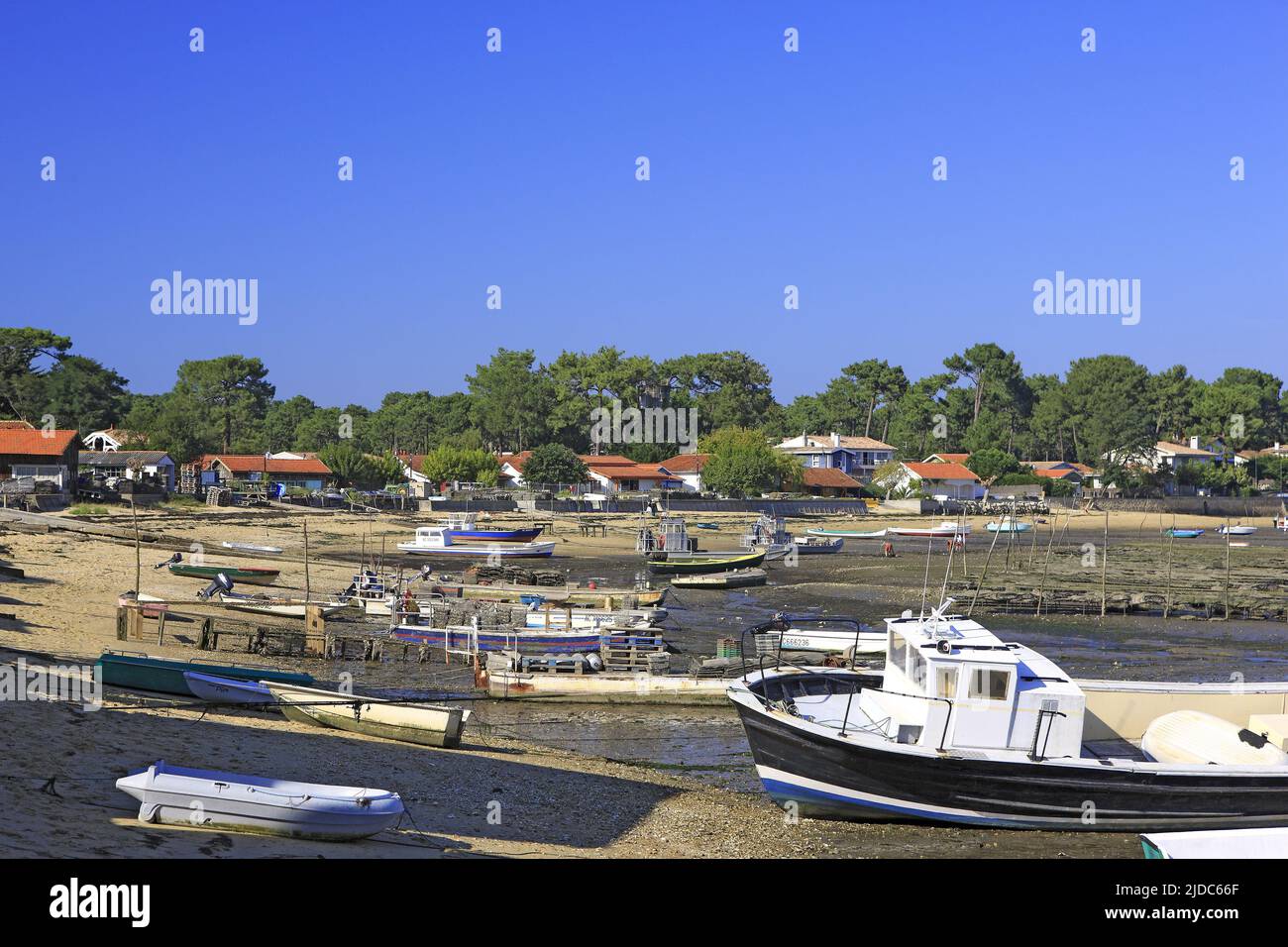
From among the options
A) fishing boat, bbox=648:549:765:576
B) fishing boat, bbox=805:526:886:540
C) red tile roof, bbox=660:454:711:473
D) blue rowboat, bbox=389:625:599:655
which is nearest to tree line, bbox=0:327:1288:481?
red tile roof, bbox=660:454:711:473

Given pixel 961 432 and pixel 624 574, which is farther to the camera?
pixel 961 432

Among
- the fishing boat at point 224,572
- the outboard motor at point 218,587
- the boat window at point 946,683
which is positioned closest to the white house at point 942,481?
the fishing boat at point 224,572

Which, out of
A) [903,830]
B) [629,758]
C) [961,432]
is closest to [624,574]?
[629,758]

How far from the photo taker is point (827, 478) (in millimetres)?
125250

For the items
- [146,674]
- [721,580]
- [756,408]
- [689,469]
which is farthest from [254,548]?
[756,408]

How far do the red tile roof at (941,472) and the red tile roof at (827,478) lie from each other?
6.30 m

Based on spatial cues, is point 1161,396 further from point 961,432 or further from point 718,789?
point 718,789

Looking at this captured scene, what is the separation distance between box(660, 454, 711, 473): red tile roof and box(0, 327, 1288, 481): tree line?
4584 millimetres

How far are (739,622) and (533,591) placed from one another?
7.53m

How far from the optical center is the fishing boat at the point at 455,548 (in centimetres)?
6906

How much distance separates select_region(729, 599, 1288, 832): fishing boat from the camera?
54.9 feet

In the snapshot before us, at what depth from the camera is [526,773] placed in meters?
19.5
